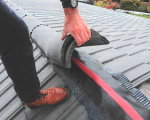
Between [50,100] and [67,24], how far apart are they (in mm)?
809

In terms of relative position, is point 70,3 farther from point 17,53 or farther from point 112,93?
point 112,93

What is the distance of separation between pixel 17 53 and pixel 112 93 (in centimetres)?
90

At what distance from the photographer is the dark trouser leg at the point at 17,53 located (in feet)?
3.26

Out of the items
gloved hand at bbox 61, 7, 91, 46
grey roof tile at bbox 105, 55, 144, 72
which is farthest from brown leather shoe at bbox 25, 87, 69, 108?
grey roof tile at bbox 105, 55, 144, 72

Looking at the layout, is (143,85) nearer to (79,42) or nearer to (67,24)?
(79,42)

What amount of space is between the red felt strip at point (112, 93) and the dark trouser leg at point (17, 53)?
1.75ft

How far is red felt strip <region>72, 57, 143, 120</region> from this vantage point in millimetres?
903

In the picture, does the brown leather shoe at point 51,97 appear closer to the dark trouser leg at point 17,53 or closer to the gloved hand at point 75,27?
the dark trouser leg at point 17,53

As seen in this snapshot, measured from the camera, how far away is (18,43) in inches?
41.9

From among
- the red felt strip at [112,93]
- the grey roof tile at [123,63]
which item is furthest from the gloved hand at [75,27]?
the grey roof tile at [123,63]

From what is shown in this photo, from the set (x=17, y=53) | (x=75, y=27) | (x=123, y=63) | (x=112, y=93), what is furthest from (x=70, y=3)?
(x=123, y=63)

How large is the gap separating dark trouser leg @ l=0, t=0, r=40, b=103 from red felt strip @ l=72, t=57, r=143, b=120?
533 mm

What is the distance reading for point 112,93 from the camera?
1.04 m

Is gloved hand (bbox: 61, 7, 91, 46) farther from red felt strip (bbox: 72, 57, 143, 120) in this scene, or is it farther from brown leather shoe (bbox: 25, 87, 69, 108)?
brown leather shoe (bbox: 25, 87, 69, 108)
